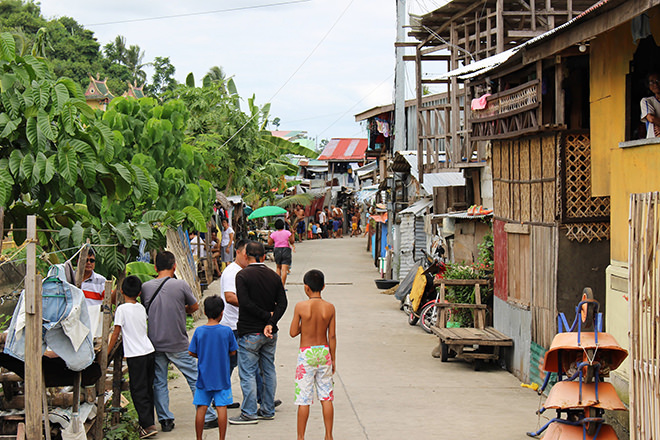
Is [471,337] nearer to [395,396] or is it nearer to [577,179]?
[395,396]

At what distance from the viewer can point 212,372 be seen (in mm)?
7094

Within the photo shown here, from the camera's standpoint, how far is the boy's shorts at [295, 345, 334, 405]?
7.05 metres

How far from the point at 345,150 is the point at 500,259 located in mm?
49512

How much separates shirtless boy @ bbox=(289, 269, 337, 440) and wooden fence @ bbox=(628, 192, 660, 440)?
272 centimetres

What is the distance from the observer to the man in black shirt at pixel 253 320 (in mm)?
7961

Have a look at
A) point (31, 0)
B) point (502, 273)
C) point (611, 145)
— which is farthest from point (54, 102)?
point (31, 0)

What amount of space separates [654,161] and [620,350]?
5.97 ft

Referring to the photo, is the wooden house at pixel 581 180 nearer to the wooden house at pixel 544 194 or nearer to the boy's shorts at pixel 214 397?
the wooden house at pixel 544 194

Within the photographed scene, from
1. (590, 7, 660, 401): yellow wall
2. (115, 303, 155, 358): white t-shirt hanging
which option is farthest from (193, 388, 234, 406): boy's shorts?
(590, 7, 660, 401): yellow wall

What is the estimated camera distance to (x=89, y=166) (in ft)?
20.6

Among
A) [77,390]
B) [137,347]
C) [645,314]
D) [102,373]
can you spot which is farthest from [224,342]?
[645,314]

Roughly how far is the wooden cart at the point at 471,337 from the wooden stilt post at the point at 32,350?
6.63 metres

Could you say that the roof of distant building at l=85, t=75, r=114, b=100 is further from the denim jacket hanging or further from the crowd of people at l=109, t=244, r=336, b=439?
the denim jacket hanging

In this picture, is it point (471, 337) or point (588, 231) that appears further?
point (471, 337)
